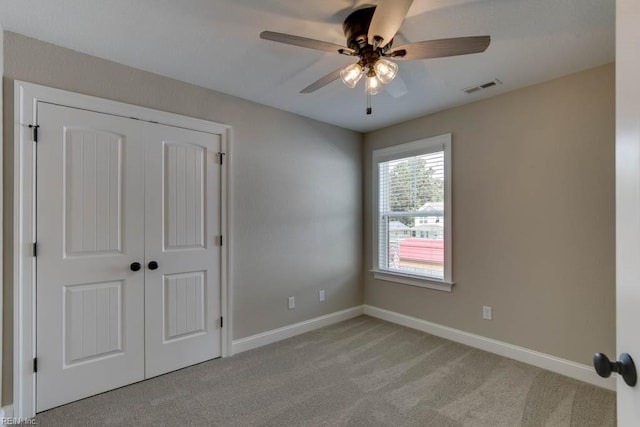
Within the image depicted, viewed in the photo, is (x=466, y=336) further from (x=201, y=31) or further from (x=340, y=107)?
(x=201, y=31)

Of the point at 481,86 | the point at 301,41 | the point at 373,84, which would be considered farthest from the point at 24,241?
the point at 481,86

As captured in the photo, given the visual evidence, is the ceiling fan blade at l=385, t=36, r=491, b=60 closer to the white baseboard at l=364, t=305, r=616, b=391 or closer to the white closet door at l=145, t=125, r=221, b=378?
the white closet door at l=145, t=125, r=221, b=378

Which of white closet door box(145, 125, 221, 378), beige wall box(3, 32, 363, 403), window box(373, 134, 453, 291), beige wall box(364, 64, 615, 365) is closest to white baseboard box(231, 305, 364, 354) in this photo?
beige wall box(3, 32, 363, 403)

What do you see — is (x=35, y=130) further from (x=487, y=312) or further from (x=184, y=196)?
(x=487, y=312)

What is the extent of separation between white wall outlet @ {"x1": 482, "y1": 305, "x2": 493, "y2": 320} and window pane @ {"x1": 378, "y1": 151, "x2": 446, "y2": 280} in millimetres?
484

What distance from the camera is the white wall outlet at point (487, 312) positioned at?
9.56 feet

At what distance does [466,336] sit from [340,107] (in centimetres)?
262

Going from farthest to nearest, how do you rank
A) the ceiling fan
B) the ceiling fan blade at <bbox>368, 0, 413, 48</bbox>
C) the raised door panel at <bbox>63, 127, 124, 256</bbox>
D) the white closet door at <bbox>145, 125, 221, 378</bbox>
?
the white closet door at <bbox>145, 125, 221, 378</bbox> → the raised door panel at <bbox>63, 127, 124, 256</bbox> → the ceiling fan → the ceiling fan blade at <bbox>368, 0, 413, 48</bbox>

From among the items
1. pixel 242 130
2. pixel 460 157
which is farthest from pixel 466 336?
pixel 242 130

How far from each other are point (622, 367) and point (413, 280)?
286 cm

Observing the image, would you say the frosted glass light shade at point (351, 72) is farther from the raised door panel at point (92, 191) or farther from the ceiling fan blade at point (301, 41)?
the raised door panel at point (92, 191)

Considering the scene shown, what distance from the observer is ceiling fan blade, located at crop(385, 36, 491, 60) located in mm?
1462

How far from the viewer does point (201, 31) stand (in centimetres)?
193

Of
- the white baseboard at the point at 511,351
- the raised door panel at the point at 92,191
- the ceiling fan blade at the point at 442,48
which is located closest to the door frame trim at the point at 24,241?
the raised door panel at the point at 92,191
